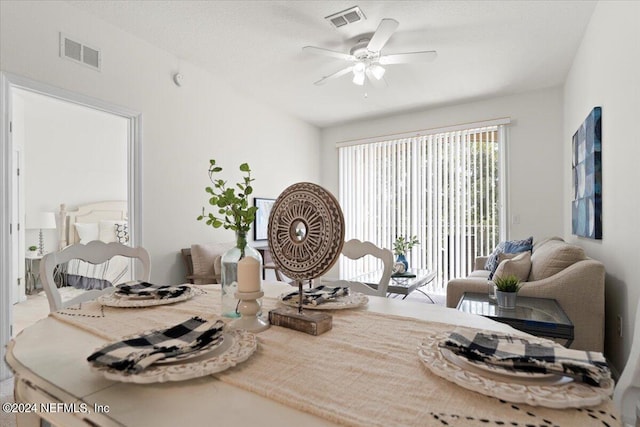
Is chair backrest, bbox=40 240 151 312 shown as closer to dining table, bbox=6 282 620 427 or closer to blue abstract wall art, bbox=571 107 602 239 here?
dining table, bbox=6 282 620 427

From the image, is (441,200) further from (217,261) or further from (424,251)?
(217,261)

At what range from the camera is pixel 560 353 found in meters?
0.66

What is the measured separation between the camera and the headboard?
4.97 m

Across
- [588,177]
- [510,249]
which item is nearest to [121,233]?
[510,249]

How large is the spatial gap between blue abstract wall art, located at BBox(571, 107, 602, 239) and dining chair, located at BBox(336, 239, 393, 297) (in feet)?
6.04

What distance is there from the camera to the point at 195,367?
658 millimetres

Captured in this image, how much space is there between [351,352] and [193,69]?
3.56 metres

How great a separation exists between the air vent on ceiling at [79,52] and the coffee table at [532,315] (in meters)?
3.28

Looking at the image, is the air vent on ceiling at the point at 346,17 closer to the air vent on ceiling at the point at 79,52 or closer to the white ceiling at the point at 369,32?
the white ceiling at the point at 369,32

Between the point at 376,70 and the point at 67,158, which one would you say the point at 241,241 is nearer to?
→ the point at 376,70

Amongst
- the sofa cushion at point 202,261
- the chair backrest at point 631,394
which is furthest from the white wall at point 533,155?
the chair backrest at point 631,394

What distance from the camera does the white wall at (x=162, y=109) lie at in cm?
229

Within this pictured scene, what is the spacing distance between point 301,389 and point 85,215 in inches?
229

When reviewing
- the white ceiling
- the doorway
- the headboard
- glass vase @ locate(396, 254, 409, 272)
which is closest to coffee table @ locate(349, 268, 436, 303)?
glass vase @ locate(396, 254, 409, 272)
